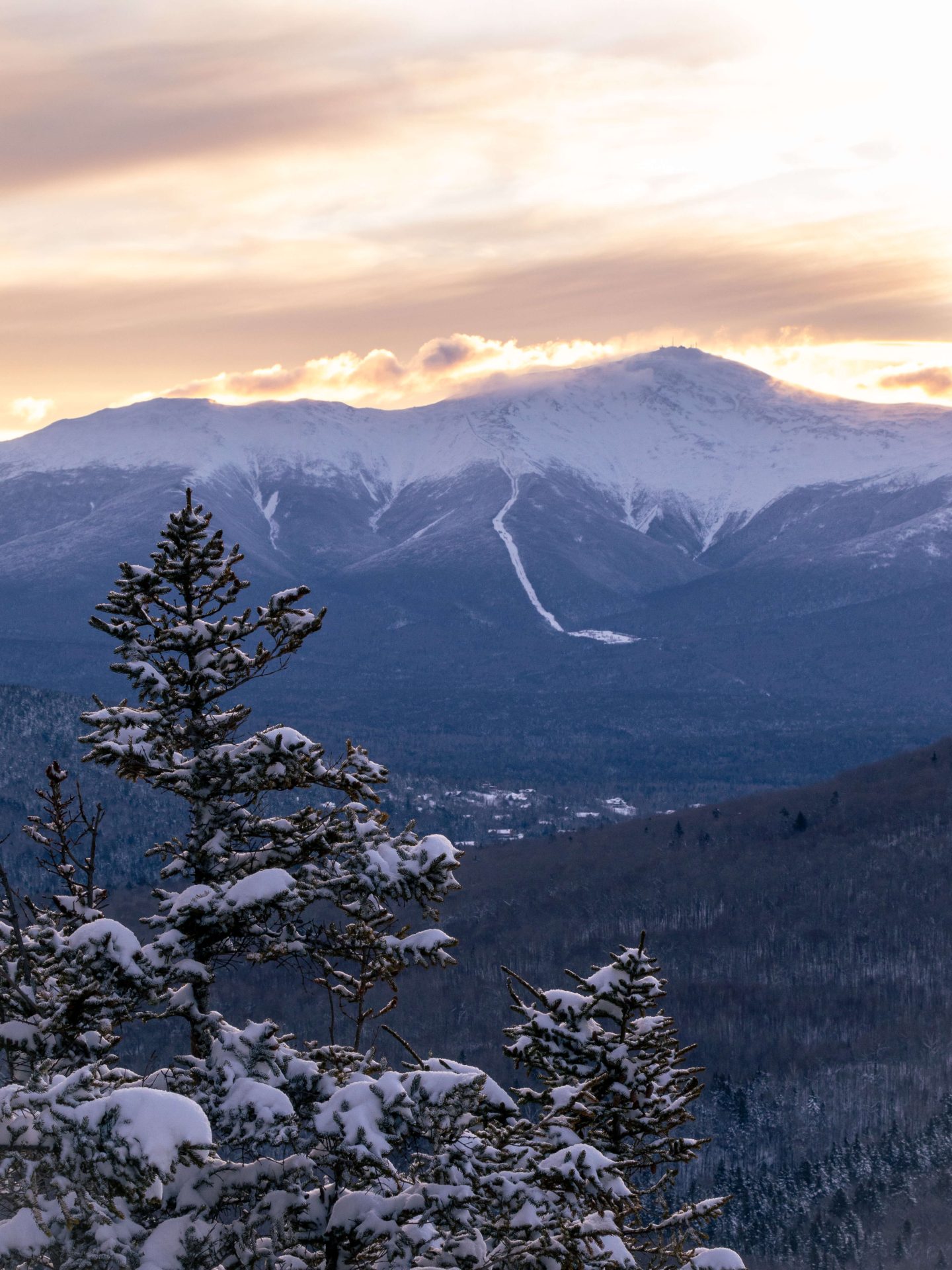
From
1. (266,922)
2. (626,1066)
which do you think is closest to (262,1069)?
(266,922)

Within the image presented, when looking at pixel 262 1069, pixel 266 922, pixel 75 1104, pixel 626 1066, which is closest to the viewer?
pixel 75 1104

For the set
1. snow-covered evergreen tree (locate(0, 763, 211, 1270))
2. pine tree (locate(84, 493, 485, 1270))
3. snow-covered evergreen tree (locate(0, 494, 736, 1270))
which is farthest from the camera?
pine tree (locate(84, 493, 485, 1270))

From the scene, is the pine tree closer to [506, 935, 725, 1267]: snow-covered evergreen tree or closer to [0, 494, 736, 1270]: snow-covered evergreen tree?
[0, 494, 736, 1270]: snow-covered evergreen tree

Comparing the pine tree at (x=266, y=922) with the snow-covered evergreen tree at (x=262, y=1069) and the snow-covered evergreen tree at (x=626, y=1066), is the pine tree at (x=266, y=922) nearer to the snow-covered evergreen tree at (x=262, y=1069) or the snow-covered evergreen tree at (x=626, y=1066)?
the snow-covered evergreen tree at (x=262, y=1069)

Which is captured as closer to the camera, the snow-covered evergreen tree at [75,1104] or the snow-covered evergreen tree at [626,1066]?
the snow-covered evergreen tree at [75,1104]

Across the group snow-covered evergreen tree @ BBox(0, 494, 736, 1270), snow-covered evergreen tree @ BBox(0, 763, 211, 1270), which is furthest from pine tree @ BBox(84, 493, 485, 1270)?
snow-covered evergreen tree @ BBox(0, 763, 211, 1270)

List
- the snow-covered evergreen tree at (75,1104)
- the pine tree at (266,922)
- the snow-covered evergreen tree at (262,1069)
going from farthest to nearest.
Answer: the pine tree at (266,922), the snow-covered evergreen tree at (262,1069), the snow-covered evergreen tree at (75,1104)

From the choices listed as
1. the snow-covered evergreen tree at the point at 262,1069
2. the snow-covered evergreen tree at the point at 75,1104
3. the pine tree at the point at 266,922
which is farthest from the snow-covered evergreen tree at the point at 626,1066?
the snow-covered evergreen tree at the point at 75,1104

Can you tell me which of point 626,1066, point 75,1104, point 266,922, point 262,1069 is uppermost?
point 266,922

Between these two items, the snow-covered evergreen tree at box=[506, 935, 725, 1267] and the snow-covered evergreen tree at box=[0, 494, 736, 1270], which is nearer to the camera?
the snow-covered evergreen tree at box=[0, 494, 736, 1270]

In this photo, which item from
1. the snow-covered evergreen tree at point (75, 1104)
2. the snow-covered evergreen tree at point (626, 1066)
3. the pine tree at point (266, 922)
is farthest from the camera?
the snow-covered evergreen tree at point (626, 1066)

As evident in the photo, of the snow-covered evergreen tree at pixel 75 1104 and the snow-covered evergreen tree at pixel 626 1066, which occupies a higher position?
the snow-covered evergreen tree at pixel 75 1104

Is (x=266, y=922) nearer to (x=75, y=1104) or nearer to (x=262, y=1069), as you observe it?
(x=262, y=1069)

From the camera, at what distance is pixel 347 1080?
1717cm
